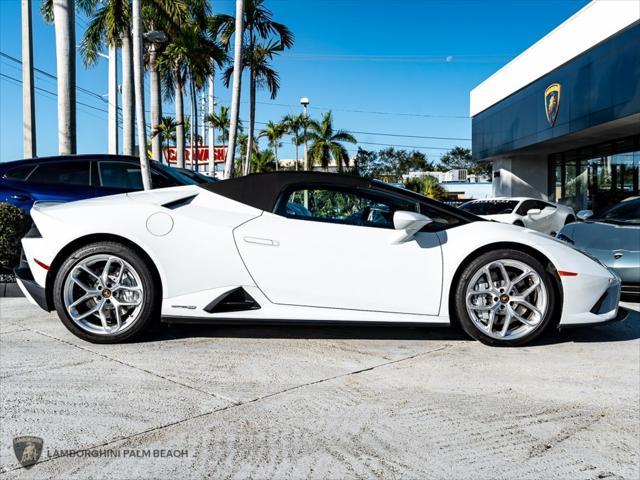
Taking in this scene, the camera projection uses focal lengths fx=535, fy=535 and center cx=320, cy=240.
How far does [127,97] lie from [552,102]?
46.4 feet

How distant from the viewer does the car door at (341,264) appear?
3.48m

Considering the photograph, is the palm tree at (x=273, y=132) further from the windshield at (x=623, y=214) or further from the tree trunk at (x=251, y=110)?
the windshield at (x=623, y=214)

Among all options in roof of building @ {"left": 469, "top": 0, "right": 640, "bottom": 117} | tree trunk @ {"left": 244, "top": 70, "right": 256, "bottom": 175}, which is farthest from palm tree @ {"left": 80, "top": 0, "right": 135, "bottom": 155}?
roof of building @ {"left": 469, "top": 0, "right": 640, "bottom": 117}

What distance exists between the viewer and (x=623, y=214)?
635cm

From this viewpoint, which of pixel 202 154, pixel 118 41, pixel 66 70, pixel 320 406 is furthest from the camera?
pixel 202 154

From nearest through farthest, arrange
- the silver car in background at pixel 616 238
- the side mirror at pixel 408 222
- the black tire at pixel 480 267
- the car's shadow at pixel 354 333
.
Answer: the side mirror at pixel 408 222, the black tire at pixel 480 267, the car's shadow at pixel 354 333, the silver car in background at pixel 616 238

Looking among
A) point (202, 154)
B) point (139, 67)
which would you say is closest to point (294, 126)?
point (202, 154)

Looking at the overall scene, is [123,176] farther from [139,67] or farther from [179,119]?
[179,119]

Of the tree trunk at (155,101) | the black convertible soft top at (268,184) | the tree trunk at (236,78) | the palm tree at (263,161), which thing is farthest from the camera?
the palm tree at (263,161)

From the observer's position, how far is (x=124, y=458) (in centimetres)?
209

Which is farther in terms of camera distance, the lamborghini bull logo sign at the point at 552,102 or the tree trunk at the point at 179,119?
the tree trunk at the point at 179,119

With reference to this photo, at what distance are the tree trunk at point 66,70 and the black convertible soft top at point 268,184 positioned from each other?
9.22 m

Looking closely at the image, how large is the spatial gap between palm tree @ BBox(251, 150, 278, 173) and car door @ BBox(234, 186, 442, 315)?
4951 cm


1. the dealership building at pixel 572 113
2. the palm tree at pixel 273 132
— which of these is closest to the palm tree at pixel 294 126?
the palm tree at pixel 273 132
